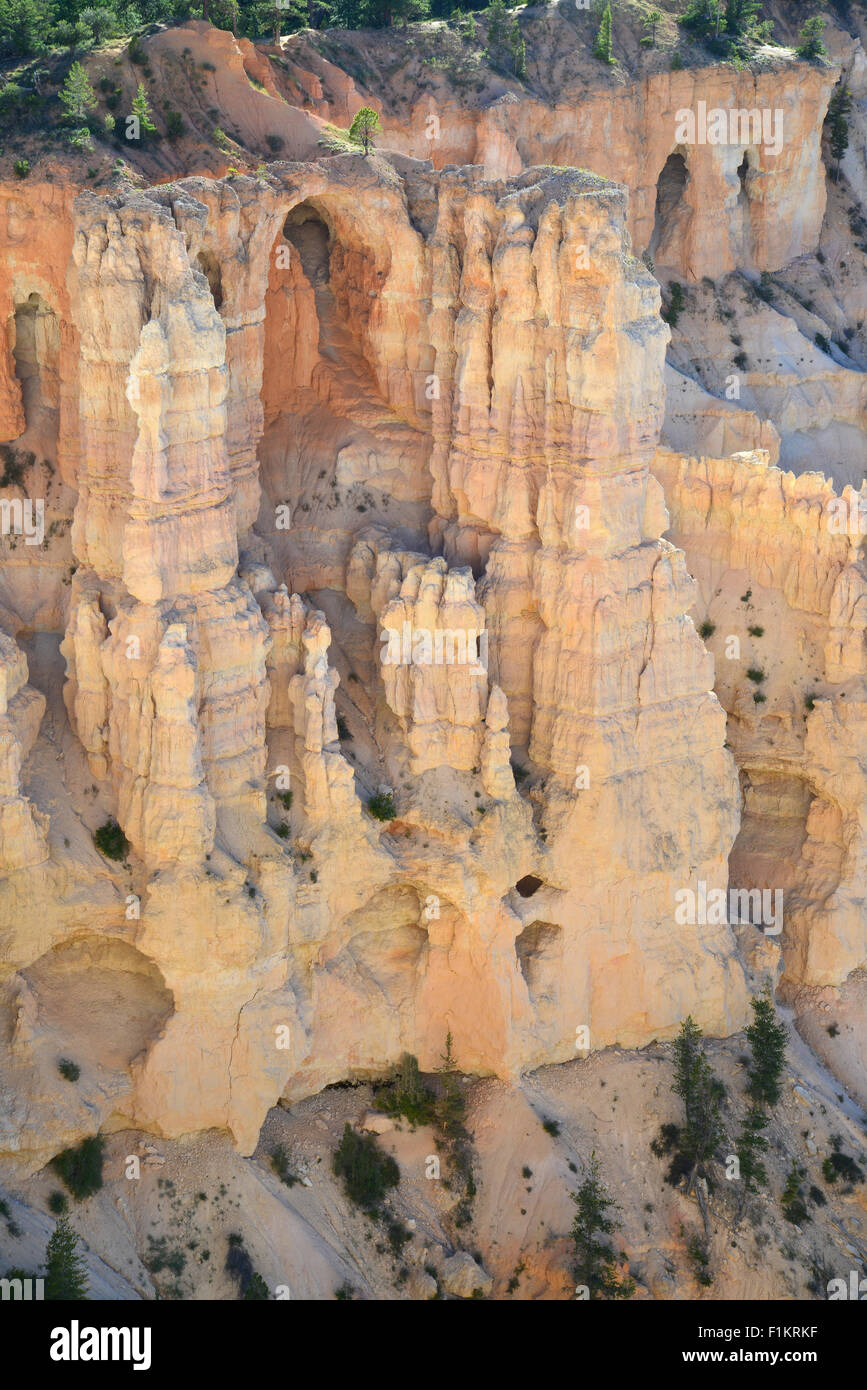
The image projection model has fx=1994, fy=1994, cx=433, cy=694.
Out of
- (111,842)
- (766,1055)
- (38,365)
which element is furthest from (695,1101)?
(38,365)

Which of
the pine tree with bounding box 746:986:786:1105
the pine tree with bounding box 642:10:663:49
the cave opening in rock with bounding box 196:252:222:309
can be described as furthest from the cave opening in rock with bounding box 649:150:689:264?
the pine tree with bounding box 746:986:786:1105

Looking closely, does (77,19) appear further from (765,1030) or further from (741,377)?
(765,1030)

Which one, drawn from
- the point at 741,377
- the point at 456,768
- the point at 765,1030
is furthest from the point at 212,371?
the point at 741,377

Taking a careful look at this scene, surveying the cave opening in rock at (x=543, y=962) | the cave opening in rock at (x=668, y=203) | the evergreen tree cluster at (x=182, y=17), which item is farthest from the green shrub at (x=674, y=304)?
the cave opening in rock at (x=543, y=962)

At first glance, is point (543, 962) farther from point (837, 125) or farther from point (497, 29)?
point (837, 125)

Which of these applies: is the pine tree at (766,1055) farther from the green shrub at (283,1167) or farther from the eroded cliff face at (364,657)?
the green shrub at (283,1167)

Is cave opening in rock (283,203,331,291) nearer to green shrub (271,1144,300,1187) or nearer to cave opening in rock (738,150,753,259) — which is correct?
cave opening in rock (738,150,753,259)
